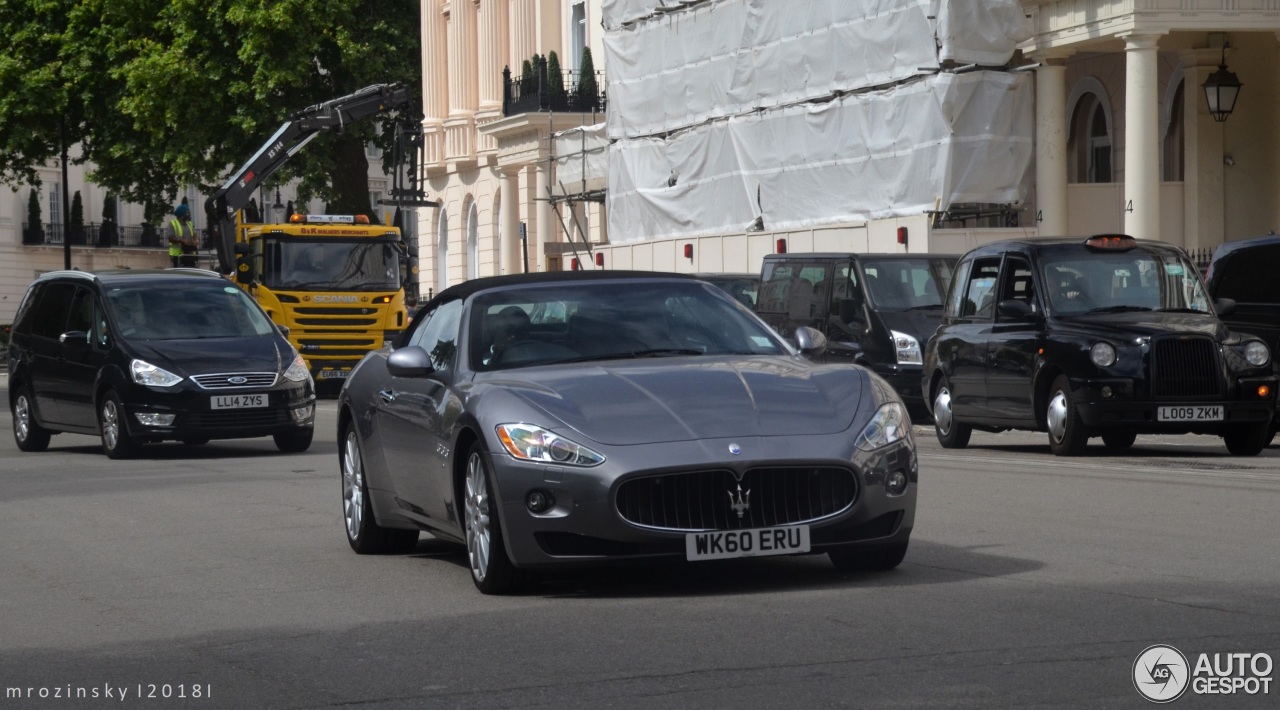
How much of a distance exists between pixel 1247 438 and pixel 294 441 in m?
9.31

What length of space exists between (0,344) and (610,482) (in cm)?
5749

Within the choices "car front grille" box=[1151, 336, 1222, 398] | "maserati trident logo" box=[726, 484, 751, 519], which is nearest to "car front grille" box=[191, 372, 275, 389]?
"car front grille" box=[1151, 336, 1222, 398]

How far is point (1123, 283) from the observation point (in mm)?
18719

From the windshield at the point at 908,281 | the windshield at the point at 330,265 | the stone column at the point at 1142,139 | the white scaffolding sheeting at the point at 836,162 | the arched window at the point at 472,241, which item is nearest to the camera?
the windshield at the point at 908,281

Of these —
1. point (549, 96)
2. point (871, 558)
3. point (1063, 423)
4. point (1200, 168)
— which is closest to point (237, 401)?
point (1063, 423)

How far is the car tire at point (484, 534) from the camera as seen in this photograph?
→ 9289mm

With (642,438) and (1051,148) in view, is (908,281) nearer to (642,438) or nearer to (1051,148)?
(1051,148)

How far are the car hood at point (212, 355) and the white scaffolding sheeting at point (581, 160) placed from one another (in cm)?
2809

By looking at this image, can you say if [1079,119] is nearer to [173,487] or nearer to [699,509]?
[173,487]

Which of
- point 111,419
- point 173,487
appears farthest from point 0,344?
point 173,487

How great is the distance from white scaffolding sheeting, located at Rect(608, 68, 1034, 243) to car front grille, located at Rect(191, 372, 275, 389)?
637 inches

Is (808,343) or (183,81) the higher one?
(183,81)

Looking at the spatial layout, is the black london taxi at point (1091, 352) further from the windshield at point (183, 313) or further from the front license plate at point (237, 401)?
the windshield at point (183, 313)

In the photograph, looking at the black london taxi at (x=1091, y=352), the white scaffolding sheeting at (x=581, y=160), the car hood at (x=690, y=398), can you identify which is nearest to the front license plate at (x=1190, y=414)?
the black london taxi at (x=1091, y=352)
